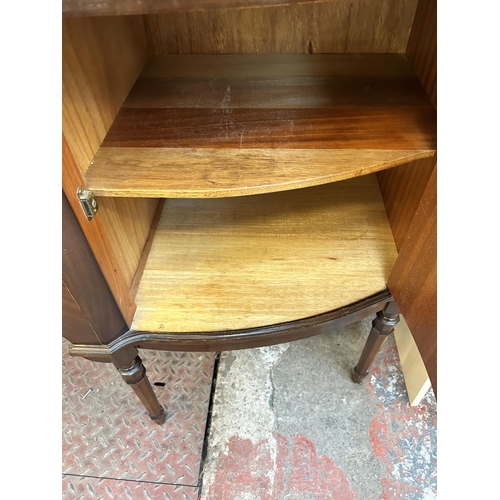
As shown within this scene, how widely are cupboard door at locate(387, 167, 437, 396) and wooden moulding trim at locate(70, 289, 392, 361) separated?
71 mm

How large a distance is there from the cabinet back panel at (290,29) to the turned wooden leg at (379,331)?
1.42ft

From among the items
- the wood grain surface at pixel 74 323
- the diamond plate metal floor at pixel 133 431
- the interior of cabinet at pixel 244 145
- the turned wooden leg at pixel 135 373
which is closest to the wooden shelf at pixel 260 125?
the interior of cabinet at pixel 244 145

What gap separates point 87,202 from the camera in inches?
18.1

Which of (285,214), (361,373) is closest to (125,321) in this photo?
(285,214)

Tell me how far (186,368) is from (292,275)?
0.47 meters

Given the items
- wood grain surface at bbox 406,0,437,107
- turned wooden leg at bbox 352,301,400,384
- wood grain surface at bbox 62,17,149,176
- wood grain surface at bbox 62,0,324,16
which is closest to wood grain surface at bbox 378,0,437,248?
wood grain surface at bbox 406,0,437,107

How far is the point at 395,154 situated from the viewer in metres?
0.49

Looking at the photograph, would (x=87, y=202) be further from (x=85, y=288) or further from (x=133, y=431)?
(x=133, y=431)

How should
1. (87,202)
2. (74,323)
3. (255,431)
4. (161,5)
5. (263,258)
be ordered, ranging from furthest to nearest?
(255,431), (263,258), (74,323), (87,202), (161,5)

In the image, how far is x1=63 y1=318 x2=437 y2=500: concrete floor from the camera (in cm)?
84

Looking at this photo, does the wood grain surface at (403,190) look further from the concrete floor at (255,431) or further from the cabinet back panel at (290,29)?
the concrete floor at (255,431)

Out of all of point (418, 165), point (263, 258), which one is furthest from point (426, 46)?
point (263, 258)

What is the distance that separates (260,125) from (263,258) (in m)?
0.23

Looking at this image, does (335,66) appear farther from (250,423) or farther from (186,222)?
(250,423)
